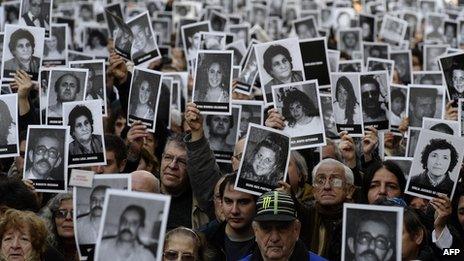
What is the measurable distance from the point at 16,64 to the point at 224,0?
549 inches

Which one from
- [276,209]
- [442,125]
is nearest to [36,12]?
[442,125]

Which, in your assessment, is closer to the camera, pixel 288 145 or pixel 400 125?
pixel 288 145

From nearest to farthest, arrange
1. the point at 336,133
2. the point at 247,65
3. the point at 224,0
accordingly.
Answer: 1. the point at 336,133
2. the point at 247,65
3. the point at 224,0

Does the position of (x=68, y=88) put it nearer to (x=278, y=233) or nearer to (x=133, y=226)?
(x=278, y=233)

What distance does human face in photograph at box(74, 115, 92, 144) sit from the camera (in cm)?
904

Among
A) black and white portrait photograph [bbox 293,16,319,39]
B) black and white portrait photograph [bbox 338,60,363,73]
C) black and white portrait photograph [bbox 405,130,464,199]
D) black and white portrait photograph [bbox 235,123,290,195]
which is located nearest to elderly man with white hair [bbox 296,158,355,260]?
black and white portrait photograph [bbox 235,123,290,195]

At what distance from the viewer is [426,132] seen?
872 cm

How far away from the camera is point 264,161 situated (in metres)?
8.27

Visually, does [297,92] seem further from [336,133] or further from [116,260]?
[116,260]

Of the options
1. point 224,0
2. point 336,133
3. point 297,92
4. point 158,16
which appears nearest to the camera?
point 297,92

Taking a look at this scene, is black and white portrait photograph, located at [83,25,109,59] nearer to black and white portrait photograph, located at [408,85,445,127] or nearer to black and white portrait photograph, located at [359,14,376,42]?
black and white portrait photograph, located at [359,14,376,42]

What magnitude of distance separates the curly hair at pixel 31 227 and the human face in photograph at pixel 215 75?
2778 mm

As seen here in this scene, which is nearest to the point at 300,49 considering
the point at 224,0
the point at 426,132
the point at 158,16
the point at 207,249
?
the point at 426,132

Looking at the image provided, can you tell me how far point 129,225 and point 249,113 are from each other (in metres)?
4.45
